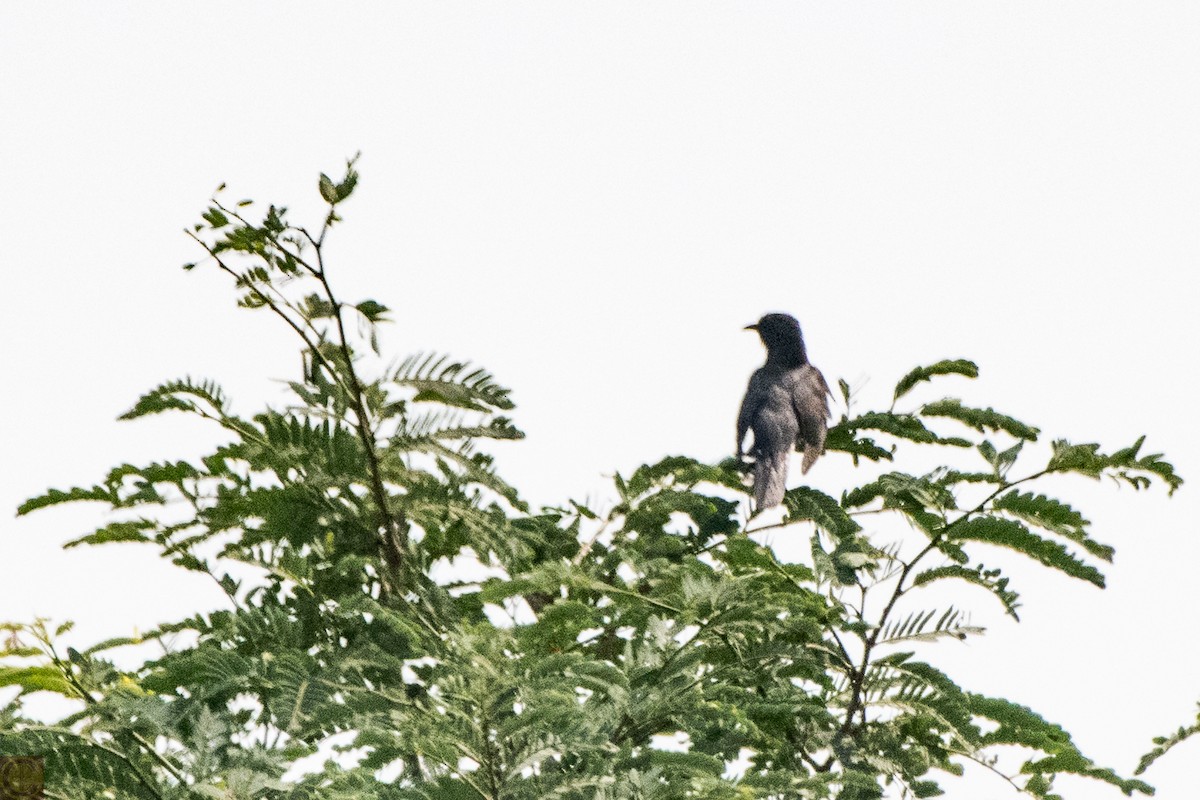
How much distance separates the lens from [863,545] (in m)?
4.41

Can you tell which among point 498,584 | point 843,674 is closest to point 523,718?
point 498,584

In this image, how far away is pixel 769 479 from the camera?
5.64 metres

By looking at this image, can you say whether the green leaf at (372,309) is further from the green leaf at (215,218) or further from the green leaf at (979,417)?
the green leaf at (979,417)

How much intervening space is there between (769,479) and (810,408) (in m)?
1.61

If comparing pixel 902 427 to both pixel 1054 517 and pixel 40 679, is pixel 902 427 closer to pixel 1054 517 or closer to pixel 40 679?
pixel 1054 517

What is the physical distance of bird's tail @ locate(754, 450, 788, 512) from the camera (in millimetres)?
5129

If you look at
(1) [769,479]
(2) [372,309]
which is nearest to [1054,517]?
(1) [769,479]

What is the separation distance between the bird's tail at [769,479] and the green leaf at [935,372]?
0.54m

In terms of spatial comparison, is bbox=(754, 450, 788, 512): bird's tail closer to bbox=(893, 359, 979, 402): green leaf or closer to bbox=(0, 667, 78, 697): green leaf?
bbox=(893, 359, 979, 402): green leaf

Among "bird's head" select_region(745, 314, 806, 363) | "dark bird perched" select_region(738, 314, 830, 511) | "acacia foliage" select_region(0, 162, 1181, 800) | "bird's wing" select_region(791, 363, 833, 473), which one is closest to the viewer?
"acacia foliage" select_region(0, 162, 1181, 800)

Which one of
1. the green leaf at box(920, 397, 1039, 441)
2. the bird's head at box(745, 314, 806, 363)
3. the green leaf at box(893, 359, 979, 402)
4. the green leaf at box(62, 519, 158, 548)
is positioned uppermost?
the bird's head at box(745, 314, 806, 363)

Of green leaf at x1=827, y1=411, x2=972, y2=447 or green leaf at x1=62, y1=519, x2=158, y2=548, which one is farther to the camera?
green leaf at x1=827, y1=411, x2=972, y2=447

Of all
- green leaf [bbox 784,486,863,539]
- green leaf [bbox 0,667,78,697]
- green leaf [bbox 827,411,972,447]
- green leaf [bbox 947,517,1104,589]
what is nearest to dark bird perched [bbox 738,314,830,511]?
green leaf [bbox 827,411,972,447]

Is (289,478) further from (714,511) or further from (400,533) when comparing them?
(714,511)
